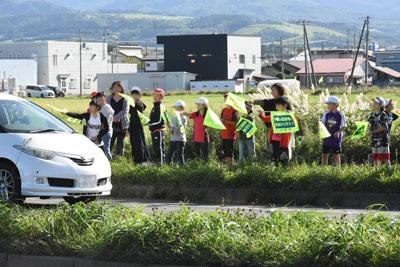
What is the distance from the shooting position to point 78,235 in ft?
23.6

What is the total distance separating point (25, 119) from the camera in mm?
11195

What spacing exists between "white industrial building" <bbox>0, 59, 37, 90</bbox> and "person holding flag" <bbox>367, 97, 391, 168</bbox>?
293 ft

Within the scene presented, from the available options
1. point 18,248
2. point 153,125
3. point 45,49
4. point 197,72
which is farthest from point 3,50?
point 18,248

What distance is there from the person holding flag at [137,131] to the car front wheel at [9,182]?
224 inches

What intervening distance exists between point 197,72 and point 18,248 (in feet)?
382

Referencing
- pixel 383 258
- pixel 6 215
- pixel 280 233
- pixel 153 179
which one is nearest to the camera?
pixel 383 258

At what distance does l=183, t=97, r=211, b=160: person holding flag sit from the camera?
14.9m

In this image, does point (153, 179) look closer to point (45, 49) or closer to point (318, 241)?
point (318, 241)

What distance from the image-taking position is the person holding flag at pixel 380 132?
14102mm

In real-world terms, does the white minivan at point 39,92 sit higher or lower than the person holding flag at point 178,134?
lower

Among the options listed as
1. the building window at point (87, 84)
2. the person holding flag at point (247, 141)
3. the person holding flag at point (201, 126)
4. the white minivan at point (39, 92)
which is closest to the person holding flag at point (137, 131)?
the person holding flag at point (201, 126)

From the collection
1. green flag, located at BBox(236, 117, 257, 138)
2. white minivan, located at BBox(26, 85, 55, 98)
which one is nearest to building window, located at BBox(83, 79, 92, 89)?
white minivan, located at BBox(26, 85, 55, 98)

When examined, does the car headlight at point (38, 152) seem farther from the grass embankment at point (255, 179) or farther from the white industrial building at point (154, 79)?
the white industrial building at point (154, 79)

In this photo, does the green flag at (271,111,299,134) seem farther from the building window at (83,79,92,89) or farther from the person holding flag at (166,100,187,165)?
the building window at (83,79,92,89)
